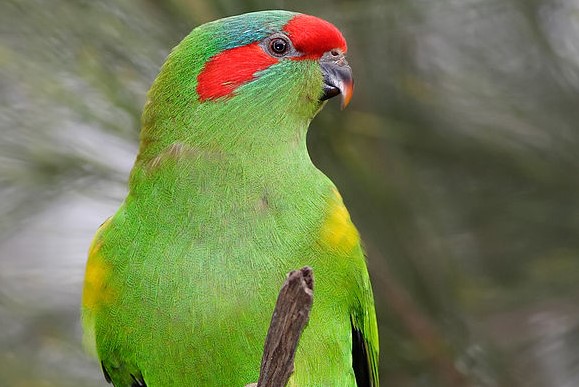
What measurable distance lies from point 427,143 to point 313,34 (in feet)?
1.21

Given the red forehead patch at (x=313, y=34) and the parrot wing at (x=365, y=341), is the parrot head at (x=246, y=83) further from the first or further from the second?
the parrot wing at (x=365, y=341)

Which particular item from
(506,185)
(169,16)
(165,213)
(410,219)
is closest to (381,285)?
(410,219)

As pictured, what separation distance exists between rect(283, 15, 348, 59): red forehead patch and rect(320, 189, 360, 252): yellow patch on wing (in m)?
0.30

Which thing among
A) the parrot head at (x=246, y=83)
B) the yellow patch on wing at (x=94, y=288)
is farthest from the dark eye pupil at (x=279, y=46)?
the yellow patch on wing at (x=94, y=288)

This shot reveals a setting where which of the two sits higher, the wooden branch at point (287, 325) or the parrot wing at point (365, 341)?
the wooden branch at point (287, 325)

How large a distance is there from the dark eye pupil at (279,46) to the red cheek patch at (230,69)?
19 millimetres

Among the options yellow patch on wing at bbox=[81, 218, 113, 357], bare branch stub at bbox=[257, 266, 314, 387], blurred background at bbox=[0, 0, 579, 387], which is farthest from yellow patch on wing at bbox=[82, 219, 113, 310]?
bare branch stub at bbox=[257, 266, 314, 387]

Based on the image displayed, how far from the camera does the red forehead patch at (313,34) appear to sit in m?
2.15

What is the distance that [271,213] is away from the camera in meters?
2.03

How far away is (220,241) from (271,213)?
0.37ft

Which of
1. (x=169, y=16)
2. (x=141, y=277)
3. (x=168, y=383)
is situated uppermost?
(x=169, y=16)

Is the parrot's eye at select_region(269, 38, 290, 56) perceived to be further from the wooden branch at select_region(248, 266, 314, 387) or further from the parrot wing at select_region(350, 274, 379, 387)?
the wooden branch at select_region(248, 266, 314, 387)

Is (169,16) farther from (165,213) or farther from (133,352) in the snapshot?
(133,352)

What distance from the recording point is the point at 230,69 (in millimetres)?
2203
